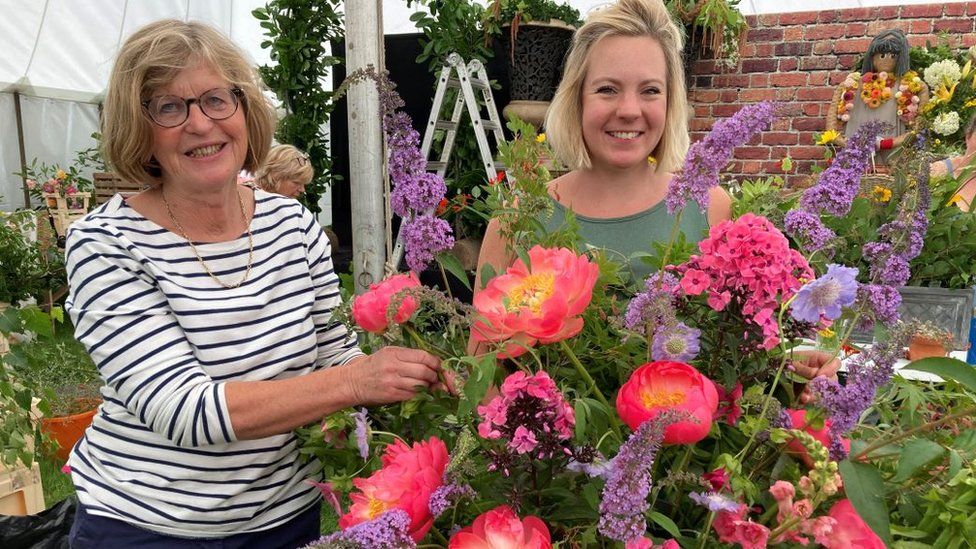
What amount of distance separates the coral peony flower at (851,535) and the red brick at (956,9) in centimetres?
452

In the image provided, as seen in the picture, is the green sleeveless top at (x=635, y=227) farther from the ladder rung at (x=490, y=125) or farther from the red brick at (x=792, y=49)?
the red brick at (x=792, y=49)

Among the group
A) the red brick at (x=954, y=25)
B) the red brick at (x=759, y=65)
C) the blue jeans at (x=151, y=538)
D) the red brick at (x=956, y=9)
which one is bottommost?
the blue jeans at (x=151, y=538)

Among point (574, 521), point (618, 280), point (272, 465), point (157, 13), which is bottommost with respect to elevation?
point (272, 465)

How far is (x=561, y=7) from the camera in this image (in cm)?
354

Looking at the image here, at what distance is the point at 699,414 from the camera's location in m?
0.44

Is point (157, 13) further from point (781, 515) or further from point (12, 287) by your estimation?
point (781, 515)

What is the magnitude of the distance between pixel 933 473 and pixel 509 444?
299 millimetres

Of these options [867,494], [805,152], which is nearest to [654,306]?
[867,494]

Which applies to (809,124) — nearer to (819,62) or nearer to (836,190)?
(819,62)

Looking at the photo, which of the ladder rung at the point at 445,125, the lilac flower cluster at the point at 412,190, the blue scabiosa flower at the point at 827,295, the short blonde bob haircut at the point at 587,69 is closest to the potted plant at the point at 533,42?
the ladder rung at the point at 445,125

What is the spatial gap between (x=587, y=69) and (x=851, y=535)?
3.03 feet

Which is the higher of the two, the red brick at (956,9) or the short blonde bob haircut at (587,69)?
the red brick at (956,9)

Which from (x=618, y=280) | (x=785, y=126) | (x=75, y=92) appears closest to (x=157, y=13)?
(x=75, y=92)

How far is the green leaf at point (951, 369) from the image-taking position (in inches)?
16.7
